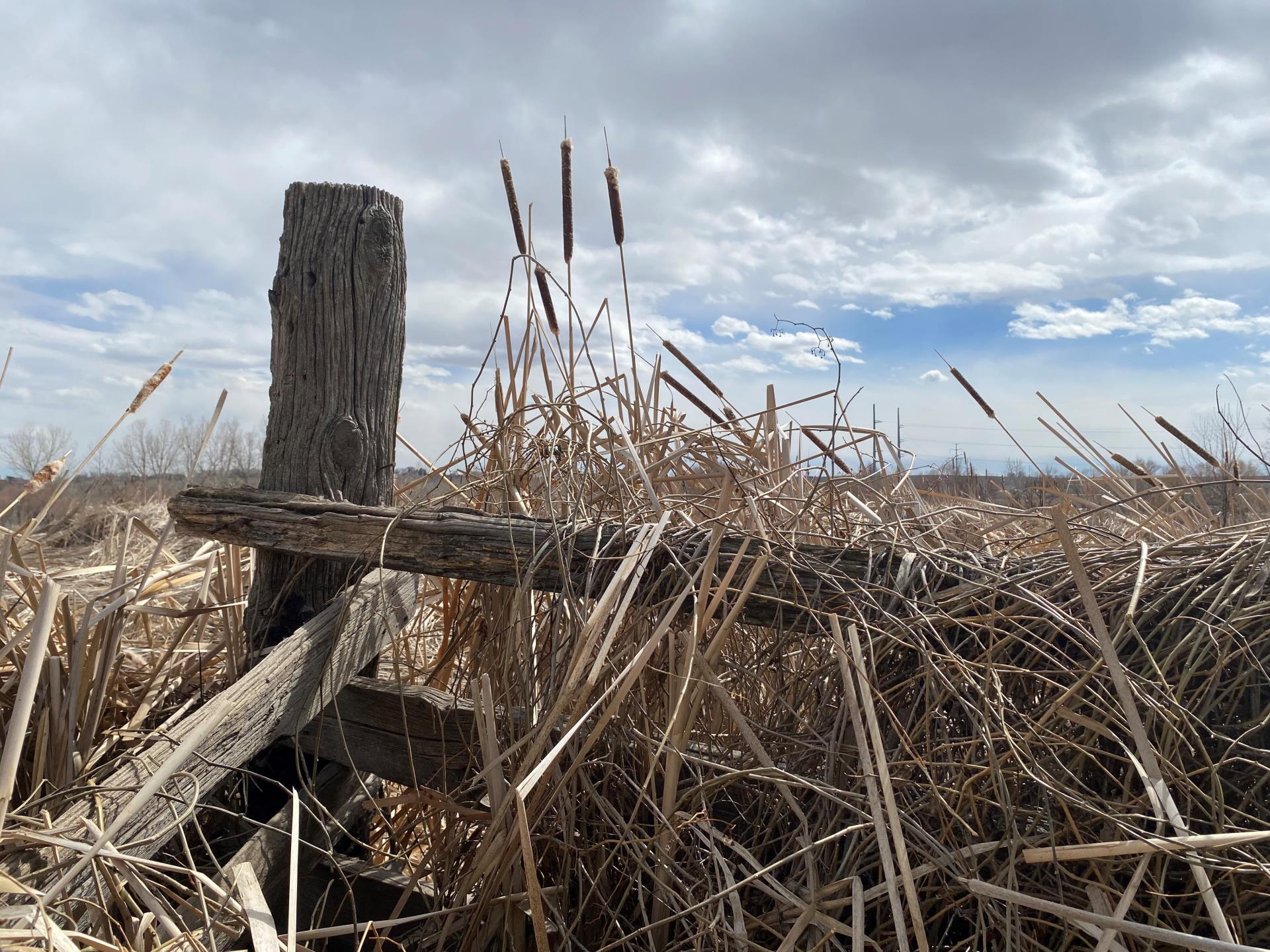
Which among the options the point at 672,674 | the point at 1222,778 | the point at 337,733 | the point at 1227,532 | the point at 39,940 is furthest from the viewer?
the point at 337,733

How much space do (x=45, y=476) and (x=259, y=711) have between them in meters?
0.97

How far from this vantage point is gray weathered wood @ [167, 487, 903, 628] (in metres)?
1.94

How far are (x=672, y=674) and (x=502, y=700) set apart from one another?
0.60 meters

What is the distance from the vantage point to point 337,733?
2451 mm

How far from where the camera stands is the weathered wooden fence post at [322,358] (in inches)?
99.1

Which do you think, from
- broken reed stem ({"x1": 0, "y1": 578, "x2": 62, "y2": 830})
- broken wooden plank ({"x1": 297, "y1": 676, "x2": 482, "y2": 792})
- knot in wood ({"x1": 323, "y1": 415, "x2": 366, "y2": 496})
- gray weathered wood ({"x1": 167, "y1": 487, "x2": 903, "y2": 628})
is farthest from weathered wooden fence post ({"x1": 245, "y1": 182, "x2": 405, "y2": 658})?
broken reed stem ({"x1": 0, "y1": 578, "x2": 62, "y2": 830})

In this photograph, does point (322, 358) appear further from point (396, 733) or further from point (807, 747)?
point (807, 747)

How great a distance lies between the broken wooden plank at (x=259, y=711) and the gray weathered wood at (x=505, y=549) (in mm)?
169

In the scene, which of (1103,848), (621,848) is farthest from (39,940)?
(1103,848)

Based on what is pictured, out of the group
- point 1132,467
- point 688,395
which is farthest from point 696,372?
point 1132,467

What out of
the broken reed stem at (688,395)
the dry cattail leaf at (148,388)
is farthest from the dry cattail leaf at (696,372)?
the dry cattail leaf at (148,388)

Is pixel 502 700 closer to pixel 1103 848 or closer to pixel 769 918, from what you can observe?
pixel 769 918

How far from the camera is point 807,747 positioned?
1.79 metres

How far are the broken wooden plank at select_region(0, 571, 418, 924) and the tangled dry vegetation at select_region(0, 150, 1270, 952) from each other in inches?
2.0
